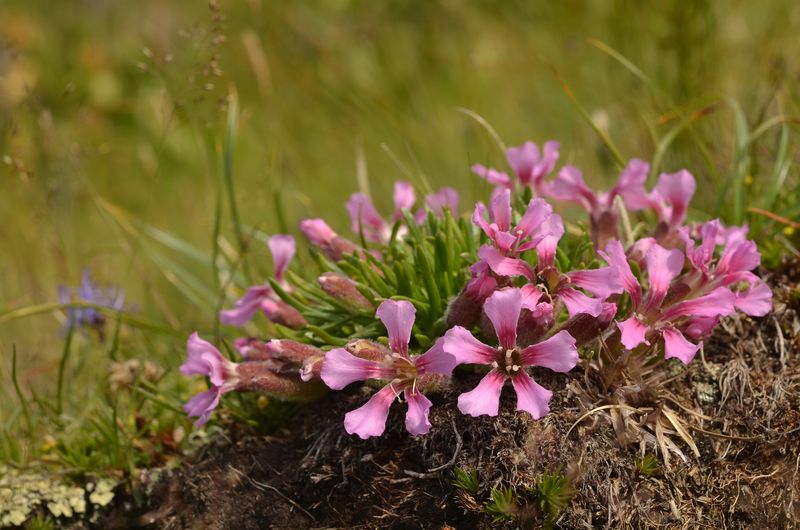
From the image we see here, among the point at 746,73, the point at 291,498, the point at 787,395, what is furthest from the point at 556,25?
the point at 291,498

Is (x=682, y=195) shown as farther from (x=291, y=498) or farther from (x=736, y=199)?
(x=291, y=498)

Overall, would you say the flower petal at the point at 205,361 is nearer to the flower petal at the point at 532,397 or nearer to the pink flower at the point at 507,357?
the pink flower at the point at 507,357

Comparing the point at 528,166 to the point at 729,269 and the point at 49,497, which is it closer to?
the point at 729,269

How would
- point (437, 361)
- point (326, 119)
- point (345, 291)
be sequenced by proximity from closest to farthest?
point (437, 361) → point (345, 291) → point (326, 119)

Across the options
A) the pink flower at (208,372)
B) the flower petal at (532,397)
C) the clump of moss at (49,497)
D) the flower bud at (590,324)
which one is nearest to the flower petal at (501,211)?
the flower bud at (590,324)

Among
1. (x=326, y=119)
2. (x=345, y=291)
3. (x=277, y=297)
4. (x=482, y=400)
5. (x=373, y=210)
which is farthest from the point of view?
(x=326, y=119)

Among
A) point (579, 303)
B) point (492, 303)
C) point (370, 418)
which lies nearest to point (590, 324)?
point (579, 303)
